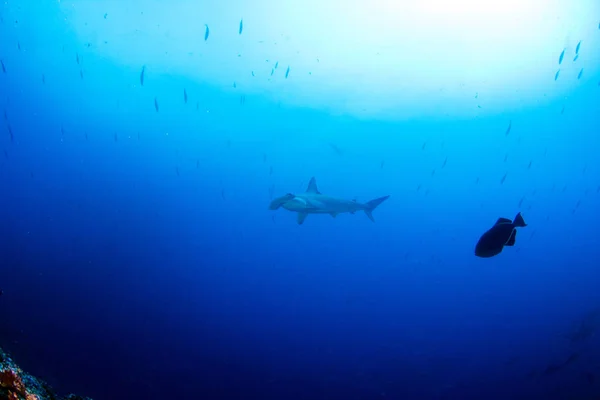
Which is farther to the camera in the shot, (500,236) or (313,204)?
(313,204)

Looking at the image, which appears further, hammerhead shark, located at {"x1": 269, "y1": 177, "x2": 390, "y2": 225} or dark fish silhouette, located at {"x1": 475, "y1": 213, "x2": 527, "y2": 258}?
hammerhead shark, located at {"x1": 269, "y1": 177, "x2": 390, "y2": 225}

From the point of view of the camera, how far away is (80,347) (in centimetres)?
1908

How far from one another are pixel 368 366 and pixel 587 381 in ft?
38.8

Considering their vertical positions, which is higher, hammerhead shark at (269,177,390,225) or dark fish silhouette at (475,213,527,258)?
hammerhead shark at (269,177,390,225)

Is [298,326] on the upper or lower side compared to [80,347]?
upper

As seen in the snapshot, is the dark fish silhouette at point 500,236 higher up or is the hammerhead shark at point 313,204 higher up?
the hammerhead shark at point 313,204

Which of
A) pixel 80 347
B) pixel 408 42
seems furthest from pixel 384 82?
pixel 80 347

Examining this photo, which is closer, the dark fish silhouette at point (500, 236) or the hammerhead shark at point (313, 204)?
the dark fish silhouette at point (500, 236)

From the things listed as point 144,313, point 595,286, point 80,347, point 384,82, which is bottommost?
point 80,347

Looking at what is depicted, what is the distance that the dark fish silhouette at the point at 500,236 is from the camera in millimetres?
3676

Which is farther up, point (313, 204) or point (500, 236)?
point (313, 204)

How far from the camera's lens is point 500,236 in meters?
3.73

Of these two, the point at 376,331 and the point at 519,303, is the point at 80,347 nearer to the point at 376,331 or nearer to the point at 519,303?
the point at 376,331

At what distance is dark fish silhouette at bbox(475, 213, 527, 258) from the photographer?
145 inches
